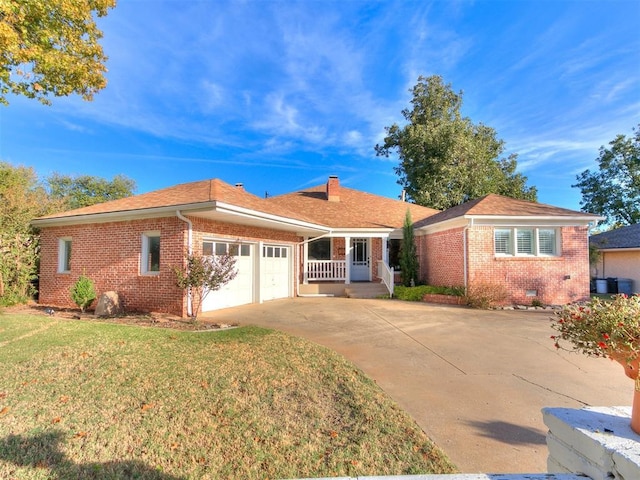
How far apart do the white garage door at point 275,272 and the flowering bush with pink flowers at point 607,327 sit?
11.1 metres

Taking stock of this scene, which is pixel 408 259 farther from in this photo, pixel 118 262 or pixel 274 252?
pixel 118 262

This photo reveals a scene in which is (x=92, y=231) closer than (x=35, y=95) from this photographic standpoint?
No

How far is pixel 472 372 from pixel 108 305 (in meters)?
9.30

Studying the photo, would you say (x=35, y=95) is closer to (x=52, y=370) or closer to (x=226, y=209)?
(x=226, y=209)

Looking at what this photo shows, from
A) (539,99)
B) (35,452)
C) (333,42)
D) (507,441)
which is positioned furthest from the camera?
(539,99)

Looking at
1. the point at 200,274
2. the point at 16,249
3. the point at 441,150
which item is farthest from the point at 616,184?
the point at 16,249

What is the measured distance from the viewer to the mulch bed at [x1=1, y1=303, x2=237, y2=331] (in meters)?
7.84

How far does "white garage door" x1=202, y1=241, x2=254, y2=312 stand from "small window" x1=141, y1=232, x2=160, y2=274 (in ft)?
4.56

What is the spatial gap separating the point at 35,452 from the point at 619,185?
39.3 m

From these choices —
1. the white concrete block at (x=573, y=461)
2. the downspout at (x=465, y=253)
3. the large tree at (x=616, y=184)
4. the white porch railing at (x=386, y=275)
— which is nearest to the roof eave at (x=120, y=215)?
the white concrete block at (x=573, y=461)

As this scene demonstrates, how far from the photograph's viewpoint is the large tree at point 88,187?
30.9m

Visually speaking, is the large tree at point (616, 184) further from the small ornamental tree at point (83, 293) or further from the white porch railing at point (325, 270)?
the small ornamental tree at point (83, 293)

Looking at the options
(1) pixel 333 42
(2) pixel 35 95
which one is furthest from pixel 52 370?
(1) pixel 333 42

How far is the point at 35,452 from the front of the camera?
2.89 meters
